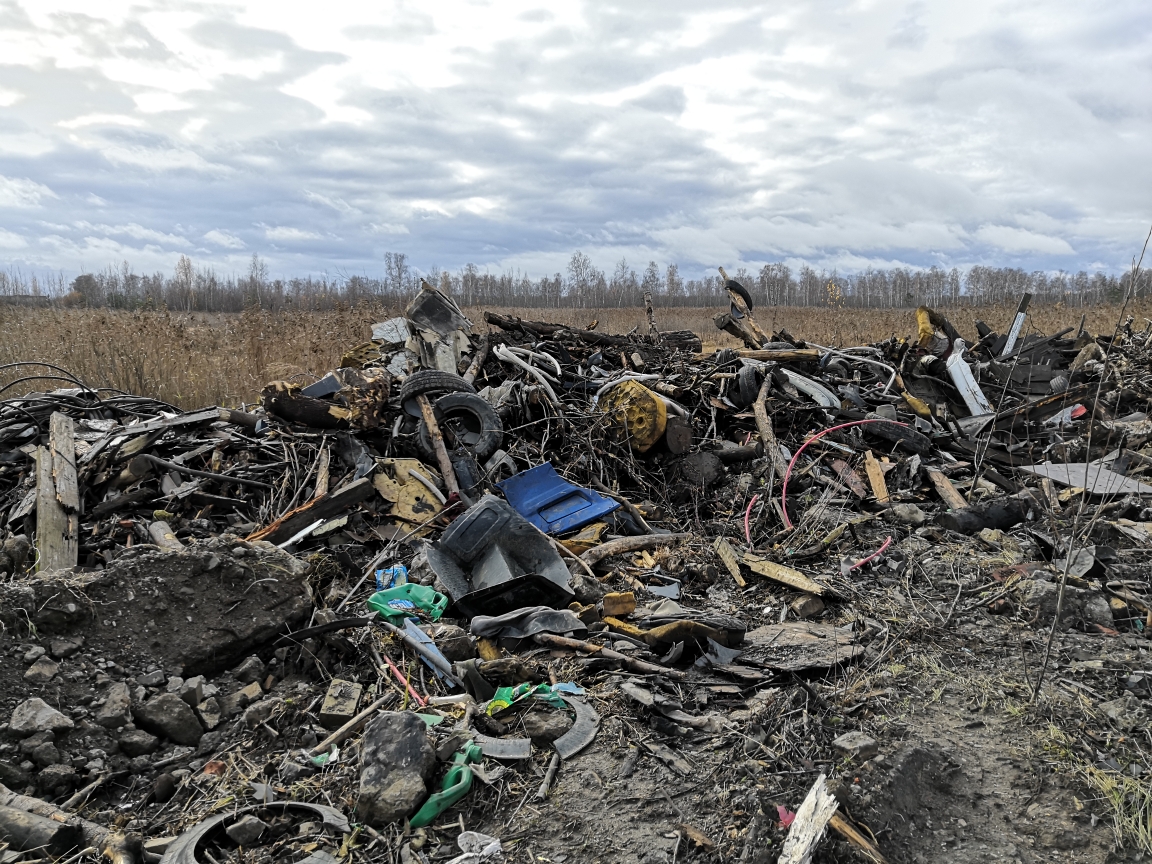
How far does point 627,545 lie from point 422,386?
2660mm

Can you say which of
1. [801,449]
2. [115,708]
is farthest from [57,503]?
[801,449]

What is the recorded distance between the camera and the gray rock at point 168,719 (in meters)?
3.22

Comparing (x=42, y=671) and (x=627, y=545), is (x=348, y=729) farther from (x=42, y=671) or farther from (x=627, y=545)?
(x=627, y=545)

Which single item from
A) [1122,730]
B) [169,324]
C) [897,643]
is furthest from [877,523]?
[169,324]

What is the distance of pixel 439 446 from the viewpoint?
6.50 metres

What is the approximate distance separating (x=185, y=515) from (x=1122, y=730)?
6.39 meters

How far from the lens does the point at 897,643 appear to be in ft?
12.9

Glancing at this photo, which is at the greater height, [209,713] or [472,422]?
[472,422]

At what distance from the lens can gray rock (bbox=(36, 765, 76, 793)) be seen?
2.89m

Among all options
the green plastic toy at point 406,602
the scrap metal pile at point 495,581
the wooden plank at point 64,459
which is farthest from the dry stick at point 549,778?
the wooden plank at point 64,459

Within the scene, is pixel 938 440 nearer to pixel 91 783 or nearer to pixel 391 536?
pixel 391 536

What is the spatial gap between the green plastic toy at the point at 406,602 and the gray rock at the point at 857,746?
2487mm

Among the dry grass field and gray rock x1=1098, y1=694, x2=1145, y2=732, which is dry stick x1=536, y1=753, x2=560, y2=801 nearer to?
gray rock x1=1098, y1=694, x2=1145, y2=732

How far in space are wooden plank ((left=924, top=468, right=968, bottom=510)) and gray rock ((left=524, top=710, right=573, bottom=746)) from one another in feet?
15.5
